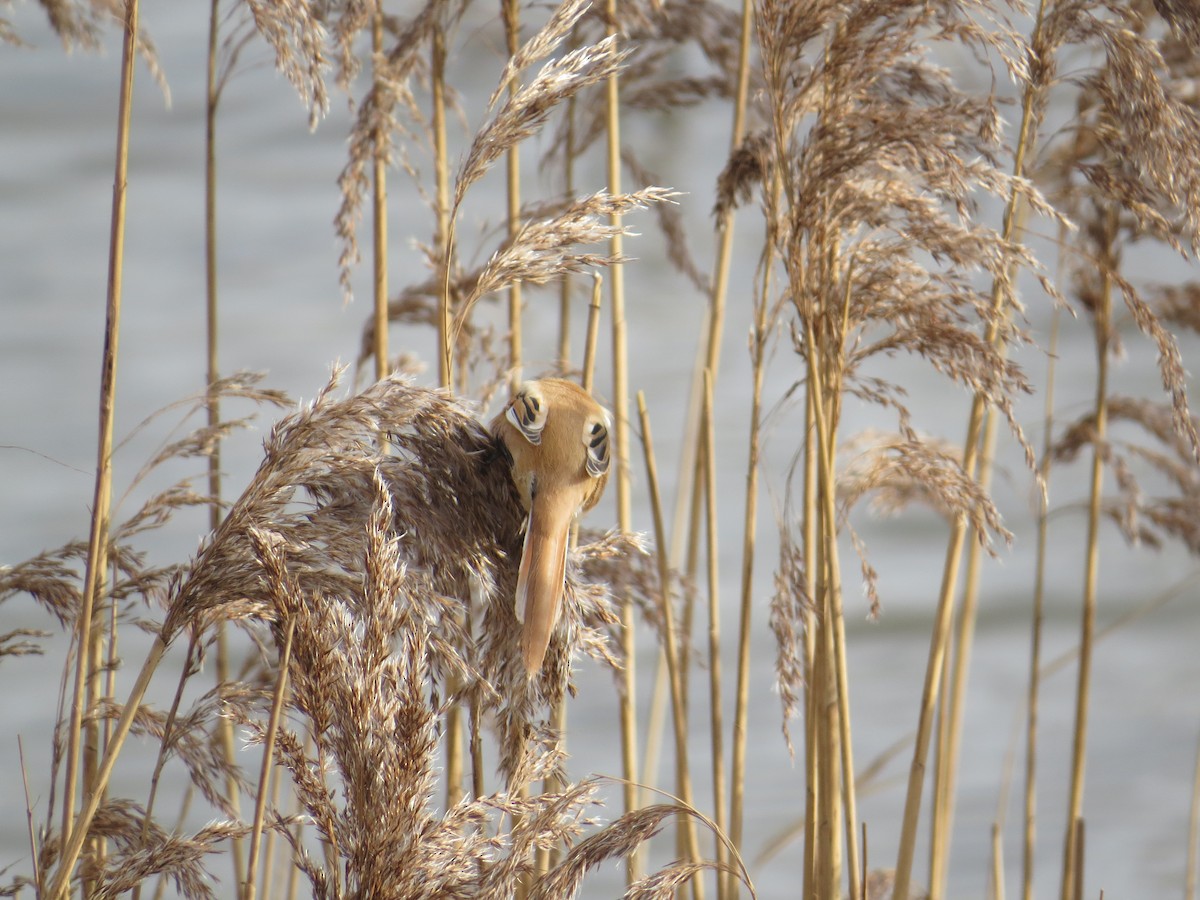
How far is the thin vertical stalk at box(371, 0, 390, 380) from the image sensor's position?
1254mm

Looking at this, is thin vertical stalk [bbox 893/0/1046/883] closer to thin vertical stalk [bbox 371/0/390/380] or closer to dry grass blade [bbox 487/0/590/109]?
dry grass blade [bbox 487/0/590/109]

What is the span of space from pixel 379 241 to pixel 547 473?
1.53 ft

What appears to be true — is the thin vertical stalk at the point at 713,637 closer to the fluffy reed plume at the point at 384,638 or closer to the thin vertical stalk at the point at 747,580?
the thin vertical stalk at the point at 747,580

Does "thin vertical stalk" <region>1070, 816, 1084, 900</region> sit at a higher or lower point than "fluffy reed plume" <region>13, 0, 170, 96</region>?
lower

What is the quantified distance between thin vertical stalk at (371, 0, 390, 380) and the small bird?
23 cm

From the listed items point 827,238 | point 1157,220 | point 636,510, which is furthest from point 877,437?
point 636,510

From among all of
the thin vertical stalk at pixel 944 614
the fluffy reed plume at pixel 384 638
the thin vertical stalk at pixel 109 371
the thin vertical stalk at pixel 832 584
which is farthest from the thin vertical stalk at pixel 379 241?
the thin vertical stalk at pixel 944 614

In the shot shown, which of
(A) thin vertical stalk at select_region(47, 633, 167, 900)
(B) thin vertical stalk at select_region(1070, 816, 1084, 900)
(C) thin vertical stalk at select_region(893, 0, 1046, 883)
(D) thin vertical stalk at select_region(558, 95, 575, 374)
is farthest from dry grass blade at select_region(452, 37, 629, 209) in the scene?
(B) thin vertical stalk at select_region(1070, 816, 1084, 900)

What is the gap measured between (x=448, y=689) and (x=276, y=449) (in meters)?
0.49

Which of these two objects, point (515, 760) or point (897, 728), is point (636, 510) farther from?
point (515, 760)

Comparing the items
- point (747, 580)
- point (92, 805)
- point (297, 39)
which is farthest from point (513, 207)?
point (92, 805)

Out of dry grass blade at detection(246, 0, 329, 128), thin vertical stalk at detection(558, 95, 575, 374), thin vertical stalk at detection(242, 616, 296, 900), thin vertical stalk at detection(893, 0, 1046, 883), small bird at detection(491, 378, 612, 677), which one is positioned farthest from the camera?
thin vertical stalk at detection(558, 95, 575, 374)

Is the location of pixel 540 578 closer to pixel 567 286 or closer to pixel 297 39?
pixel 297 39

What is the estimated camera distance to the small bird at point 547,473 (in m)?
0.91
